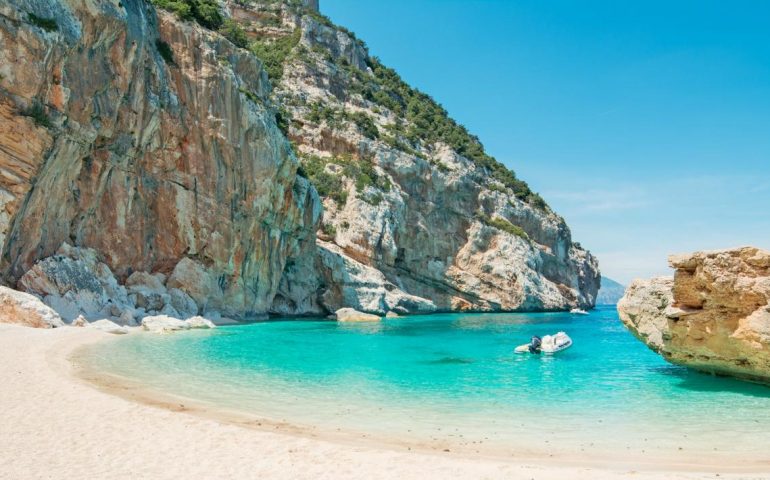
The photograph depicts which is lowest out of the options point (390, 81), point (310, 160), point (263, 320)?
point (263, 320)

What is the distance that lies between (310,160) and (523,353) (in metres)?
43.7

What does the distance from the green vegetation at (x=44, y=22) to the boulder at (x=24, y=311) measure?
1244 cm

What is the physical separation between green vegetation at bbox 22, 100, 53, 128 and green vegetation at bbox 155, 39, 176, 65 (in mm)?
12660

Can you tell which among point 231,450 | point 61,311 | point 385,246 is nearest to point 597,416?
point 231,450

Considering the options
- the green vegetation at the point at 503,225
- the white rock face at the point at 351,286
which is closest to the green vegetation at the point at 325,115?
the white rock face at the point at 351,286

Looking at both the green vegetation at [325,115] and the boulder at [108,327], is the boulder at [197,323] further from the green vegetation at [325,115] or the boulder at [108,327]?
the green vegetation at [325,115]

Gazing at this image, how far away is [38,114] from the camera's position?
25.2 meters

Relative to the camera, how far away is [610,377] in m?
17.1

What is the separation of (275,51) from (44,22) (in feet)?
172

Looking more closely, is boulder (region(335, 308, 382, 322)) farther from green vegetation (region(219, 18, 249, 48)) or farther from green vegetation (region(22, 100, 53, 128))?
green vegetation (region(22, 100, 53, 128))

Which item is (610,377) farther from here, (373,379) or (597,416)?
(373,379)

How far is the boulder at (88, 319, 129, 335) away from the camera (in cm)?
2475

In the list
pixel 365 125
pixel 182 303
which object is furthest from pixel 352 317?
pixel 365 125

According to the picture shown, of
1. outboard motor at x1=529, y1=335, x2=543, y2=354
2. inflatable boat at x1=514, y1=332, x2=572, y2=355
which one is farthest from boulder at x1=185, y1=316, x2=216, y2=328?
outboard motor at x1=529, y1=335, x2=543, y2=354
